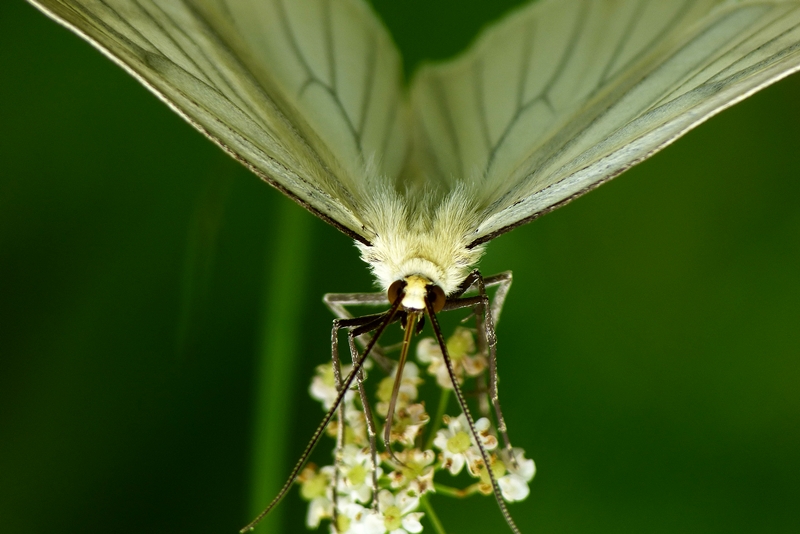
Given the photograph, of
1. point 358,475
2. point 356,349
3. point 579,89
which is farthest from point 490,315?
point 579,89

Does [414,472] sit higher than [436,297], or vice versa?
[436,297]

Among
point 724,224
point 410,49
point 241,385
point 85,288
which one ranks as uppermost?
point 410,49

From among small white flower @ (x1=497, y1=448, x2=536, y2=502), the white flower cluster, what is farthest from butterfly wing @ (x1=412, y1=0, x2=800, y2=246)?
small white flower @ (x1=497, y1=448, x2=536, y2=502)

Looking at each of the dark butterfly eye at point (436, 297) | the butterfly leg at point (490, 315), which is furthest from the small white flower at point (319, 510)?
the dark butterfly eye at point (436, 297)

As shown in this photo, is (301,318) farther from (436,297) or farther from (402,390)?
(436,297)

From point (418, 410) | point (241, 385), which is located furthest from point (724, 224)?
point (241, 385)

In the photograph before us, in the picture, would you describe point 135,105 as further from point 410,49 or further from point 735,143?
point 735,143
